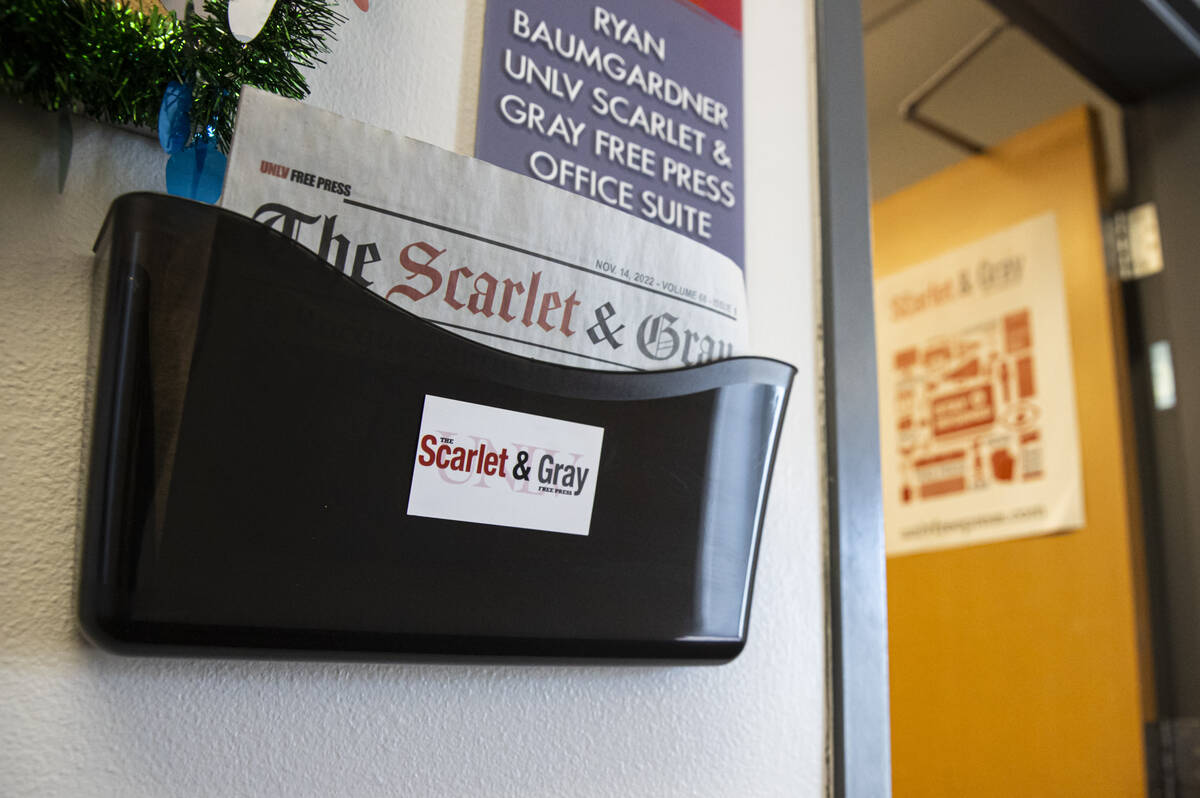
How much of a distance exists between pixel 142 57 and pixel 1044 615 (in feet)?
3.92

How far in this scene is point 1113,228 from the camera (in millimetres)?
1170

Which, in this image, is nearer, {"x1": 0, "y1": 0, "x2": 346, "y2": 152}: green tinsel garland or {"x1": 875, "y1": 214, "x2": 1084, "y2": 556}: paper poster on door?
{"x1": 0, "y1": 0, "x2": 346, "y2": 152}: green tinsel garland

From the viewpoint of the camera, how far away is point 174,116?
298 millimetres

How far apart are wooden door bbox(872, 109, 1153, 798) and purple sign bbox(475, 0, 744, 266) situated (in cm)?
86

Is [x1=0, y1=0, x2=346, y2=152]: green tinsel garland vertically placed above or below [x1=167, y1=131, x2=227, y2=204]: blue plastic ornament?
above

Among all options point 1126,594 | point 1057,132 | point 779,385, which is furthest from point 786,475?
point 1057,132

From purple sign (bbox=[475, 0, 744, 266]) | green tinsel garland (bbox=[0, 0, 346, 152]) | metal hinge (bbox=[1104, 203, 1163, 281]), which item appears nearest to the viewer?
green tinsel garland (bbox=[0, 0, 346, 152])

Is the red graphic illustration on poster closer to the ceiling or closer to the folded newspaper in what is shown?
the ceiling

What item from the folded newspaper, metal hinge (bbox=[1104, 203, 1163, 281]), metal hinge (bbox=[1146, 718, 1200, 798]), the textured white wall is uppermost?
metal hinge (bbox=[1104, 203, 1163, 281])

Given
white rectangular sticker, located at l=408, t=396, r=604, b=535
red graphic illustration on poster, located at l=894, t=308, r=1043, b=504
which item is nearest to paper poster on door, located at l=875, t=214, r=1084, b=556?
red graphic illustration on poster, located at l=894, t=308, r=1043, b=504

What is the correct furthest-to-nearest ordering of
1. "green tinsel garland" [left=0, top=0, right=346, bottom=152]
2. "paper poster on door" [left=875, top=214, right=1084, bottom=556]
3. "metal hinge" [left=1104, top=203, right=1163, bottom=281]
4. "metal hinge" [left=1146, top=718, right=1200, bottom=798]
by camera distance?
"paper poster on door" [left=875, top=214, right=1084, bottom=556] < "metal hinge" [left=1104, top=203, right=1163, bottom=281] < "metal hinge" [left=1146, top=718, right=1200, bottom=798] < "green tinsel garland" [left=0, top=0, right=346, bottom=152]

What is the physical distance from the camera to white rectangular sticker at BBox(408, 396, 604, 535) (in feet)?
1.07

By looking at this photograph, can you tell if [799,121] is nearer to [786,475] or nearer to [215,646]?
[786,475]

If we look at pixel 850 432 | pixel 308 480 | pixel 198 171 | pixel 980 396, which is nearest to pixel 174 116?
pixel 198 171
